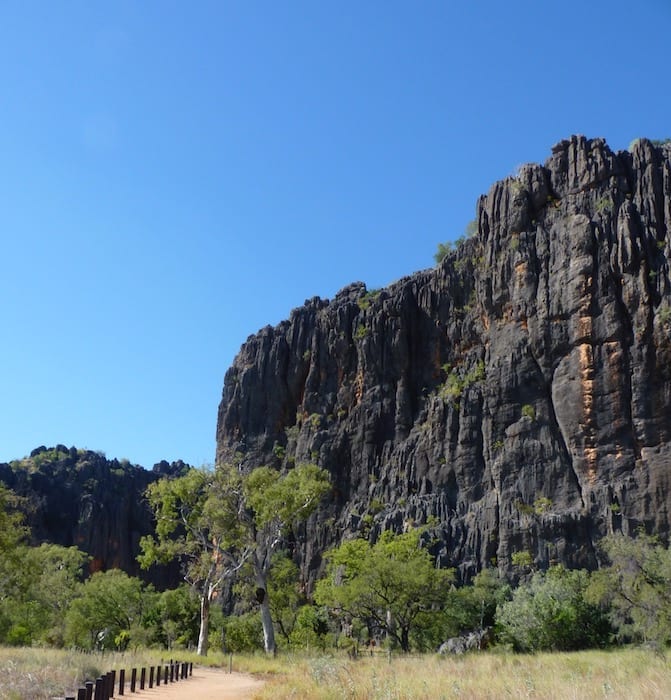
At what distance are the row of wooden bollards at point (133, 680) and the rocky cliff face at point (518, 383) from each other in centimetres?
3925

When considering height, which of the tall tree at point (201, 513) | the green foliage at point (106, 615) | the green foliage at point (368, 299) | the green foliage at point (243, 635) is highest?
the green foliage at point (368, 299)

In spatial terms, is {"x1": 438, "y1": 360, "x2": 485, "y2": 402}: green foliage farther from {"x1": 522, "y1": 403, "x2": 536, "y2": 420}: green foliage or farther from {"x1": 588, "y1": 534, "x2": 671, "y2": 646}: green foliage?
{"x1": 588, "y1": 534, "x2": 671, "y2": 646}: green foliage

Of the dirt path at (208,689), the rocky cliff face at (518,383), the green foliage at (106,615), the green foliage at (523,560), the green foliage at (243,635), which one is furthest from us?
the rocky cliff face at (518,383)

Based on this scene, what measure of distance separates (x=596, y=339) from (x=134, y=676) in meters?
50.0

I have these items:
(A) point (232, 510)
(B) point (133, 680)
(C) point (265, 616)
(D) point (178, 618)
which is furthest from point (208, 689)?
(D) point (178, 618)

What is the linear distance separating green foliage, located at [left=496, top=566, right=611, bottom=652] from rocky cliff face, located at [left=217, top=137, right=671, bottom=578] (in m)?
6.69

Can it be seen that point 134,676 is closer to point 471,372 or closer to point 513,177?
point 471,372

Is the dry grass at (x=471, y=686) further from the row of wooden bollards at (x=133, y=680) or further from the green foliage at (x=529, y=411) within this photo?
the green foliage at (x=529, y=411)

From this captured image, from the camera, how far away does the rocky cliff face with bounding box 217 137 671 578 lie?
184 feet

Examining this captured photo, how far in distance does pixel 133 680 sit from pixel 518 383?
50.9 m

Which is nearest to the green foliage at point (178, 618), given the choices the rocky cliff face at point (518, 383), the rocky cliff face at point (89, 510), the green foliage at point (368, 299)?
the rocky cliff face at point (518, 383)

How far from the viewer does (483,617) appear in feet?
173

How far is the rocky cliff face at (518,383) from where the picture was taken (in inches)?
2213

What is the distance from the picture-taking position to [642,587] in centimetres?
3612
